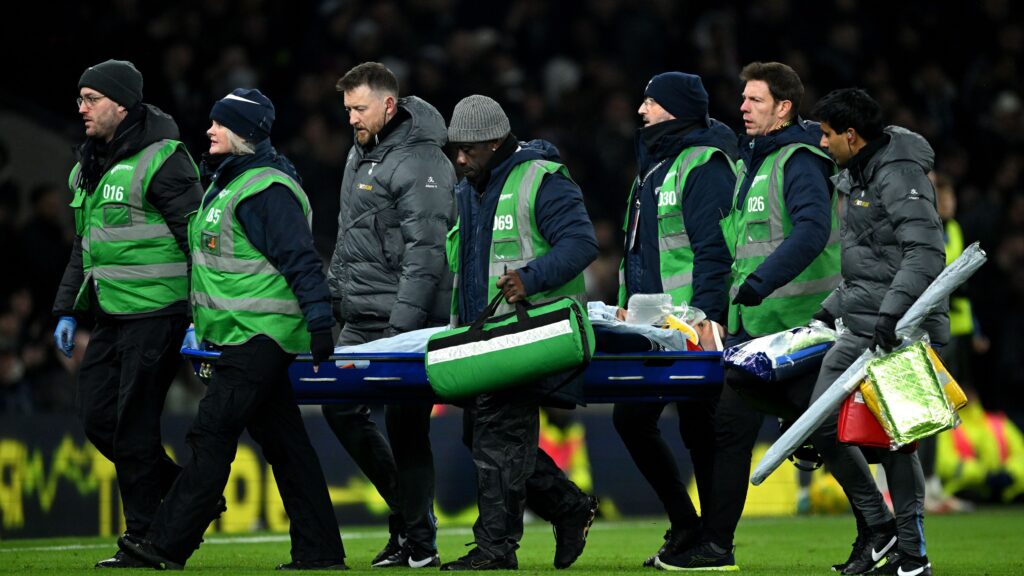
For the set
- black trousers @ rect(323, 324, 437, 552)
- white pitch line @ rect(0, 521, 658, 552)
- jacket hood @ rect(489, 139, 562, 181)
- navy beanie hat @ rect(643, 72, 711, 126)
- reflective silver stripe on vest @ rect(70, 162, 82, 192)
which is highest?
navy beanie hat @ rect(643, 72, 711, 126)

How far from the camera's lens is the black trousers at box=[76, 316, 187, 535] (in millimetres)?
8266

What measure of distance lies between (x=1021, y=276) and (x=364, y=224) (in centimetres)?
967

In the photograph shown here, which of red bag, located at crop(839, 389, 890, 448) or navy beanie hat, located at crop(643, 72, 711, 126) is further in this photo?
navy beanie hat, located at crop(643, 72, 711, 126)

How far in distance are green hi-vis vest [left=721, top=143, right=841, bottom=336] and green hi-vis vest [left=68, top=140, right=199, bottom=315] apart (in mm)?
2608

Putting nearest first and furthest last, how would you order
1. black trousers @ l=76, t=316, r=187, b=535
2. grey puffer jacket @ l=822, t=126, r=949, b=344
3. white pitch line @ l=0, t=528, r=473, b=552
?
grey puffer jacket @ l=822, t=126, r=949, b=344 → black trousers @ l=76, t=316, r=187, b=535 → white pitch line @ l=0, t=528, r=473, b=552

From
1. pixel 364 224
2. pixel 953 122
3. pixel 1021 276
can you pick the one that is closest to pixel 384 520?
pixel 364 224

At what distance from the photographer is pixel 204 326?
785 cm

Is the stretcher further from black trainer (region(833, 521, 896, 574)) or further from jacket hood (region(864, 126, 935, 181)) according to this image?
jacket hood (region(864, 126, 935, 181))

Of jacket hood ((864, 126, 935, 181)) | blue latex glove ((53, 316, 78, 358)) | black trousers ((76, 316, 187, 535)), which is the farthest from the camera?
blue latex glove ((53, 316, 78, 358))

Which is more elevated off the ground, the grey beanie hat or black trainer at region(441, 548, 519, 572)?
the grey beanie hat

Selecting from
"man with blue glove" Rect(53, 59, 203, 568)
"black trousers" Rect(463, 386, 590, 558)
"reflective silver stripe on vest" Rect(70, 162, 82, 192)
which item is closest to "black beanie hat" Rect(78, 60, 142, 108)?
"man with blue glove" Rect(53, 59, 203, 568)

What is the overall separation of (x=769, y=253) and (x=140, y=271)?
114 inches

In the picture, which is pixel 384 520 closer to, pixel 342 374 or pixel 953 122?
pixel 342 374

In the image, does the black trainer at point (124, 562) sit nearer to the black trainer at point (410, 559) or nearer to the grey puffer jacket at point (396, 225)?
the black trainer at point (410, 559)
